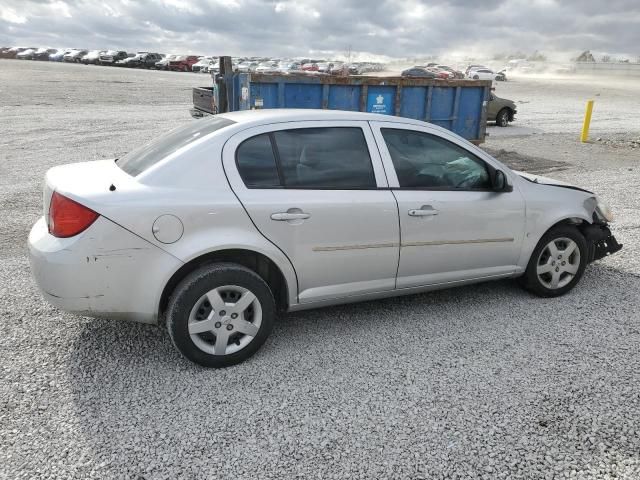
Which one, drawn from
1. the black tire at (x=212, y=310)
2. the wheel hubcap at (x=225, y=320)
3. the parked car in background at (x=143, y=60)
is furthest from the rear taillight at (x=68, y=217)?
the parked car in background at (x=143, y=60)

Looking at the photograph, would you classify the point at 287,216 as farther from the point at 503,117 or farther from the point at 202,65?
the point at 202,65

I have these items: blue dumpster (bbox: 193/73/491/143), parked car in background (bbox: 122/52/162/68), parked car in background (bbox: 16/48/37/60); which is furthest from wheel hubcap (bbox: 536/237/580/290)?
parked car in background (bbox: 16/48/37/60)

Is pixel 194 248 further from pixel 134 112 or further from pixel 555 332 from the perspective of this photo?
pixel 134 112

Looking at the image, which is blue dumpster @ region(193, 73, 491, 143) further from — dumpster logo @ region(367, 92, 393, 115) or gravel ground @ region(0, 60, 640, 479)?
gravel ground @ region(0, 60, 640, 479)

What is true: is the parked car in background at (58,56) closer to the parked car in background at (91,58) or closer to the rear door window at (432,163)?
the parked car in background at (91,58)

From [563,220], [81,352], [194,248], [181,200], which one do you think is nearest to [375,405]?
[194,248]

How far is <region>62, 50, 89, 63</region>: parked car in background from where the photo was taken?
6203 cm

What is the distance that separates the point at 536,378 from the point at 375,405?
3.56 ft

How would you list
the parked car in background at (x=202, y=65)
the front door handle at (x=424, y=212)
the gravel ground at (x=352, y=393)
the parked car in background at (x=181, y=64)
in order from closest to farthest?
the gravel ground at (x=352, y=393)
the front door handle at (x=424, y=212)
the parked car in background at (x=202, y=65)
the parked car in background at (x=181, y=64)

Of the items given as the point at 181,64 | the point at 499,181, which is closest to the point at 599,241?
the point at 499,181

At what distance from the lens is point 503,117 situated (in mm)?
18484

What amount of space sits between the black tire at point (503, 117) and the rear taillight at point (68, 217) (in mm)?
17539

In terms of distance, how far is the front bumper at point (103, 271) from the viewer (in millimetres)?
3064

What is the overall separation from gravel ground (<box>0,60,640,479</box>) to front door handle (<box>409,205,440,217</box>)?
33.9 inches
